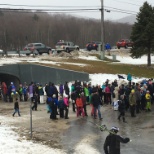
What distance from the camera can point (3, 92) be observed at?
1133 inches

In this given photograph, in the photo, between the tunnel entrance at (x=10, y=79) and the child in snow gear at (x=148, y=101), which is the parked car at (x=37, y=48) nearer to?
the tunnel entrance at (x=10, y=79)

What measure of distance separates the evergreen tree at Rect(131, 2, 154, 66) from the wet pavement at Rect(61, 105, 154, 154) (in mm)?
20082

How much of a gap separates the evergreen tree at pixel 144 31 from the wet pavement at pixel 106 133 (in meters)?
20.1

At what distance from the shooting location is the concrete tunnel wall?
32.8 metres

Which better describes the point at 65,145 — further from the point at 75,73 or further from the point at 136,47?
the point at 136,47

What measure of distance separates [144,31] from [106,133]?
25.8 m

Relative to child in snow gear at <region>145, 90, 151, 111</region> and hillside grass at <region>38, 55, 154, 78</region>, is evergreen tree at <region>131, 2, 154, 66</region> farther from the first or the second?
child in snow gear at <region>145, 90, 151, 111</region>

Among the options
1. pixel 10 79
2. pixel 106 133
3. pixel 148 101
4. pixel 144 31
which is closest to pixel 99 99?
pixel 148 101

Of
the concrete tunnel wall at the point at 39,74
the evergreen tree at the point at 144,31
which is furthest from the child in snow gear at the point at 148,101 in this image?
the evergreen tree at the point at 144,31

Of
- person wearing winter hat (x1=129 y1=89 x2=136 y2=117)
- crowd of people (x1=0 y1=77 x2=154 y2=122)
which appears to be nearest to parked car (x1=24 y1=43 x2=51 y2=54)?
crowd of people (x1=0 y1=77 x2=154 y2=122)

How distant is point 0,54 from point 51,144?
102ft

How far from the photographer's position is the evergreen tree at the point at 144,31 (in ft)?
132

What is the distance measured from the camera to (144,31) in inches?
1597

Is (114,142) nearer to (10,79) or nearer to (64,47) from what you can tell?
(10,79)
